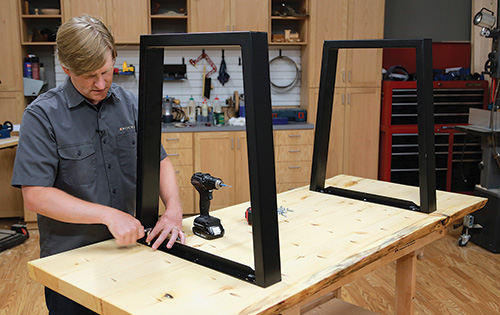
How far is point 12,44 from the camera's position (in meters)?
4.62

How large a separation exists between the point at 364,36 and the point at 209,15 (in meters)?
1.53

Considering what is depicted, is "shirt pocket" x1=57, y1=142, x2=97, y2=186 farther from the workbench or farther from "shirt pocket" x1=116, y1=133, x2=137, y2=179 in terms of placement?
the workbench

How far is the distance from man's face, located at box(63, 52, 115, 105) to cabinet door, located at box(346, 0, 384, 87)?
3678mm

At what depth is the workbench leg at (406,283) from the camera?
2041mm

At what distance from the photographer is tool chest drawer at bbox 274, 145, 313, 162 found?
15.7 feet

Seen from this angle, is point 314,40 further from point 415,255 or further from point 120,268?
point 120,268

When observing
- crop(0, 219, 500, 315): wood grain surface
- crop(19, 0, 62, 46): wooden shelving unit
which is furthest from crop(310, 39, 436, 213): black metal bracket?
crop(19, 0, 62, 46): wooden shelving unit

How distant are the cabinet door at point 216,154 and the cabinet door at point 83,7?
56.4 inches

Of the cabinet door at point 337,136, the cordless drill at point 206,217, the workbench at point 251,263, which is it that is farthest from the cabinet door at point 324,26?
the cordless drill at point 206,217

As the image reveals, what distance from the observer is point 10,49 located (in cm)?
462

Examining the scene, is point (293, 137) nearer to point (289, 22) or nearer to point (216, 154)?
point (216, 154)

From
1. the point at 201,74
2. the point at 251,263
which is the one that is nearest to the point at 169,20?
the point at 201,74

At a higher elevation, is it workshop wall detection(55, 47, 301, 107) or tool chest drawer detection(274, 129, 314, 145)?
workshop wall detection(55, 47, 301, 107)

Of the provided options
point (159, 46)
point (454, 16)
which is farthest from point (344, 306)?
point (454, 16)
